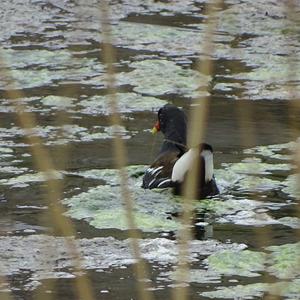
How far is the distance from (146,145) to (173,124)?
31.0 inches

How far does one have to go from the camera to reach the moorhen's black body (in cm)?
788

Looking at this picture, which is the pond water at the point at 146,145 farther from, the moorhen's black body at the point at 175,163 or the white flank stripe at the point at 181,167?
the white flank stripe at the point at 181,167

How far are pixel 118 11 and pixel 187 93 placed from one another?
4.17 meters

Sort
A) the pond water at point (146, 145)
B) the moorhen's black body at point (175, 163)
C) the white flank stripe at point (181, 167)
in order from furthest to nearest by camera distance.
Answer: the moorhen's black body at point (175, 163)
the white flank stripe at point (181, 167)
the pond water at point (146, 145)

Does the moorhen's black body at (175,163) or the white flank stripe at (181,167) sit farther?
the moorhen's black body at (175,163)

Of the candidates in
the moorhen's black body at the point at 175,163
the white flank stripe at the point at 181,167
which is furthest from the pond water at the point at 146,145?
the white flank stripe at the point at 181,167

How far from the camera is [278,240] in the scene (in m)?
7.19

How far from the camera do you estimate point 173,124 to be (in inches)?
369

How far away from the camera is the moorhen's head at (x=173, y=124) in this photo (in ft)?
30.7

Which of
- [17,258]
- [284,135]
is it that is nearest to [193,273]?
[17,258]

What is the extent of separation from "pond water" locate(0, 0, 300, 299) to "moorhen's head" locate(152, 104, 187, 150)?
0.33m

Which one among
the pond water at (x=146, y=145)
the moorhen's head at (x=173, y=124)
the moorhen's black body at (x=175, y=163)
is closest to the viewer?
the pond water at (x=146, y=145)

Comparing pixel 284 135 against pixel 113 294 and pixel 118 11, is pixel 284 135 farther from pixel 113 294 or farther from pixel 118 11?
pixel 118 11

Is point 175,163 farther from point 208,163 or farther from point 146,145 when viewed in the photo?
point 146,145
